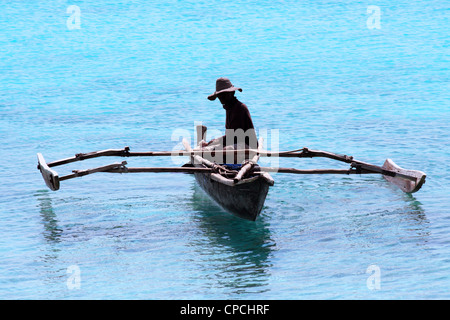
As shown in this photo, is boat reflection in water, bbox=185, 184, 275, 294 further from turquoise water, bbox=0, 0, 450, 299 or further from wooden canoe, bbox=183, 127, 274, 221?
wooden canoe, bbox=183, 127, 274, 221

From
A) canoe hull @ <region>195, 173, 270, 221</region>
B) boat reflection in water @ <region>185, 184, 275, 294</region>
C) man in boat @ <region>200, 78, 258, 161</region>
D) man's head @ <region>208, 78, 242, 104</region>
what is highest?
man's head @ <region>208, 78, 242, 104</region>

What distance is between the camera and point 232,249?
802 centimetres

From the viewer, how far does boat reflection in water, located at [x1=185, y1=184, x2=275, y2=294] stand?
7164 millimetres

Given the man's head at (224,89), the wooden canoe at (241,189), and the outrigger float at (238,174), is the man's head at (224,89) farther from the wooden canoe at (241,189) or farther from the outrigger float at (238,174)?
the wooden canoe at (241,189)

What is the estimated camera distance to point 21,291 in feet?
22.9

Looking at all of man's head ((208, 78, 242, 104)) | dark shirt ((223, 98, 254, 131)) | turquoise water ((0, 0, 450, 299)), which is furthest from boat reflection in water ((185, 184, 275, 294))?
man's head ((208, 78, 242, 104))

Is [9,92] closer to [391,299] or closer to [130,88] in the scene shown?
[130,88]

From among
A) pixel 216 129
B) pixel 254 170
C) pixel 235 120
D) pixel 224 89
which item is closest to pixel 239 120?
pixel 235 120

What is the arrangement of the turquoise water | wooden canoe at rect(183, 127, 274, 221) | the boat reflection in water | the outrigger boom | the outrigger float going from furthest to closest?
the outrigger boom, the outrigger float, wooden canoe at rect(183, 127, 274, 221), the turquoise water, the boat reflection in water

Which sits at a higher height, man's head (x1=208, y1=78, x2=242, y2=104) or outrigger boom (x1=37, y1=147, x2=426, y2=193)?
man's head (x1=208, y1=78, x2=242, y2=104)

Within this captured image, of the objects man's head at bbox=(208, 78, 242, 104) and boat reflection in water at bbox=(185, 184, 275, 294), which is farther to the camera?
man's head at bbox=(208, 78, 242, 104)

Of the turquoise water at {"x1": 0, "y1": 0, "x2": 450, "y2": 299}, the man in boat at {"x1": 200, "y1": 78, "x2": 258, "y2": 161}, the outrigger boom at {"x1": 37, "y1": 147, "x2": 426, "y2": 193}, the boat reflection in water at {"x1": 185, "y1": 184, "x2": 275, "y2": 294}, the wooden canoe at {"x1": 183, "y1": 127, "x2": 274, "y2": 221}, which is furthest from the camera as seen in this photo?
the man in boat at {"x1": 200, "y1": 78, "x2": 258, "y2": 161}

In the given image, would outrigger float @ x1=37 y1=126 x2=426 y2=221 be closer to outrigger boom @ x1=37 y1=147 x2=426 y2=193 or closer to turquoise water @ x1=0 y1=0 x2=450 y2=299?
outrigger boom @ x1=37 y1=147 x2=426 y2=193

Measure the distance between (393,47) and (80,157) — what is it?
16.7m
